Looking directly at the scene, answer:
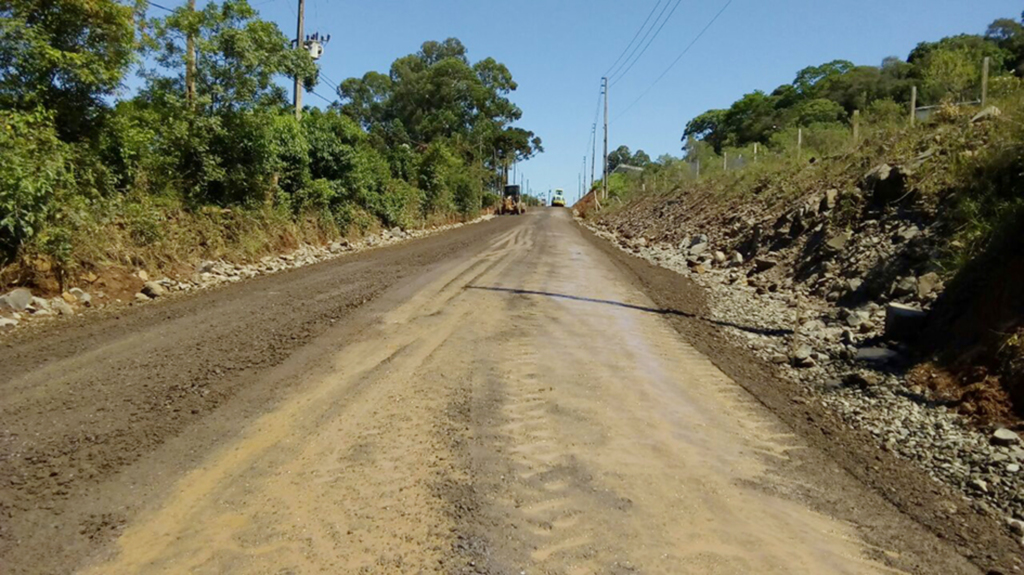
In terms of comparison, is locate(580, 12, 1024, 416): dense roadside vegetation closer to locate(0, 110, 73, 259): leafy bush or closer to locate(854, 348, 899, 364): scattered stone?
locate(854, 348, 899, 364): scattered stone

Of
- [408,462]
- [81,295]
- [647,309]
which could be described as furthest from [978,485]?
[81,295]

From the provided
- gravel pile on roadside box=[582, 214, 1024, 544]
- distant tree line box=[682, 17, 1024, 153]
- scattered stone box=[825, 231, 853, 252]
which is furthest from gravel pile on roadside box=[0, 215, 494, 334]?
distant tree line box=[682, 17, 1024, 153]

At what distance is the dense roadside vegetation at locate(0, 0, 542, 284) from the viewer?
10461 mm

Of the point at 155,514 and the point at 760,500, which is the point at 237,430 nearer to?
the point at 155,514

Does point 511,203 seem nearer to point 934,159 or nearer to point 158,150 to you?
point 158,150

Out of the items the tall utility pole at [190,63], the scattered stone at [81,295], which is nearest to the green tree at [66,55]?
the tall utility pole at [190,63]

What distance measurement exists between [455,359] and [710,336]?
12.5 feet

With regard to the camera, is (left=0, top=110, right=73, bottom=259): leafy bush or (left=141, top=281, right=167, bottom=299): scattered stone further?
(left=141, top=281, right=167, bottom=299): scattered stone

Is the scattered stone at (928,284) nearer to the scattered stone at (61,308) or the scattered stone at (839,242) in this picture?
the scattered stone at (839,242)

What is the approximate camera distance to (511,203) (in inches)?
2596

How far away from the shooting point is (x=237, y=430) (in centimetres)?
508

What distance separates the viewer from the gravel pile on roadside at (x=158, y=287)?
9.16 meters

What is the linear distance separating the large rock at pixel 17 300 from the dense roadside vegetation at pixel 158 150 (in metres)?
0.60

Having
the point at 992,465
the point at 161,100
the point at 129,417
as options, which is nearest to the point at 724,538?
the point at 992,465
